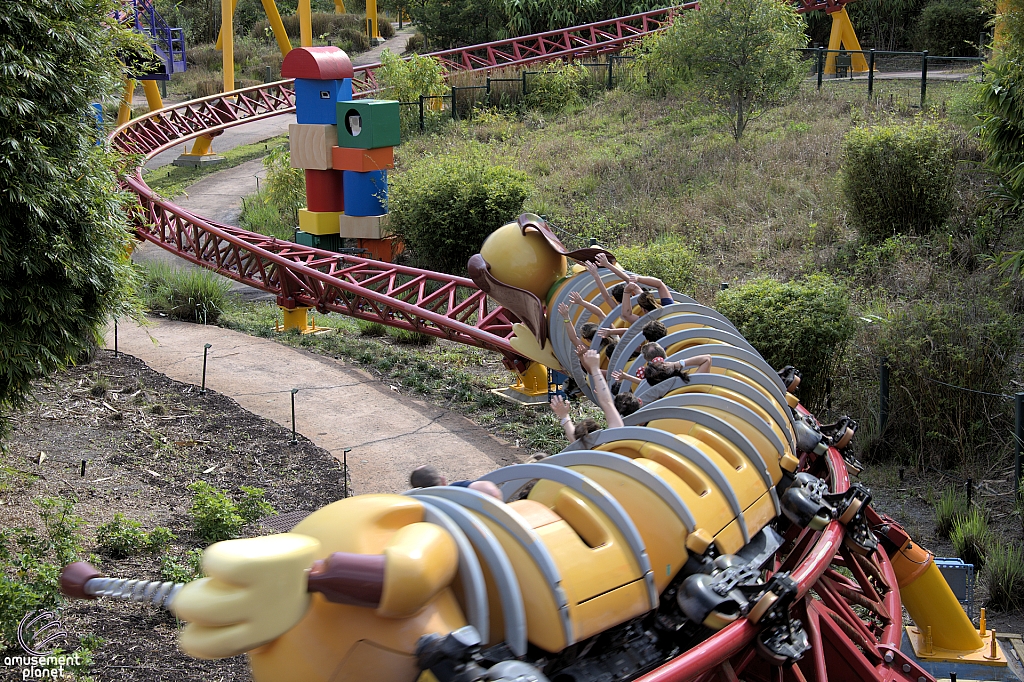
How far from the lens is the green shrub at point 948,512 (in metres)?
8.10

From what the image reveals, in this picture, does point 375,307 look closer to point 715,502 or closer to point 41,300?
point 41,300

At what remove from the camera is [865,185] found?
13.0 meters

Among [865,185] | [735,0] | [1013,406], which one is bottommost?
[1013,406]

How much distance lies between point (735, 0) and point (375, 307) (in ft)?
30.3

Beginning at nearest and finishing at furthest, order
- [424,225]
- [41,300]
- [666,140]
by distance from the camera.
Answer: [41,300] → [424,225] → [666,140]

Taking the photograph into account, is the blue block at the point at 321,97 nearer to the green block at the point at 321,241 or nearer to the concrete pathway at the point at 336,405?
the green block at the point at 321,241

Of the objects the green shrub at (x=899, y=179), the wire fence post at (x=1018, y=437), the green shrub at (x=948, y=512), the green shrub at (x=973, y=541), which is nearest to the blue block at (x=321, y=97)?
the green shrub at (x=899, y=179)

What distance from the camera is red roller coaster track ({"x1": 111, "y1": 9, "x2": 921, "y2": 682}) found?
4.34 metres

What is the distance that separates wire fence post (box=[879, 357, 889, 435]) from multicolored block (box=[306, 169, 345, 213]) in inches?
403

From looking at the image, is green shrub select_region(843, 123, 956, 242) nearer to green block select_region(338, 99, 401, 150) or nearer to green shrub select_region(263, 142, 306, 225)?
green block select_region(338, 99, 401, 150)

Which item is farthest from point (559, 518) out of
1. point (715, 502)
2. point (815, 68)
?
point (815, 68)

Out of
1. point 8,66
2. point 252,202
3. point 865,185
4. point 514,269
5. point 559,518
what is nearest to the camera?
point 559,518

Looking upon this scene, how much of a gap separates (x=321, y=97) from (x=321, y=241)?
2.51 metres

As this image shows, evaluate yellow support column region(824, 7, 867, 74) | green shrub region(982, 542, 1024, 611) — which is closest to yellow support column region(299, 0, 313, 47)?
yellow support column region(824, 7, 867, 74)
